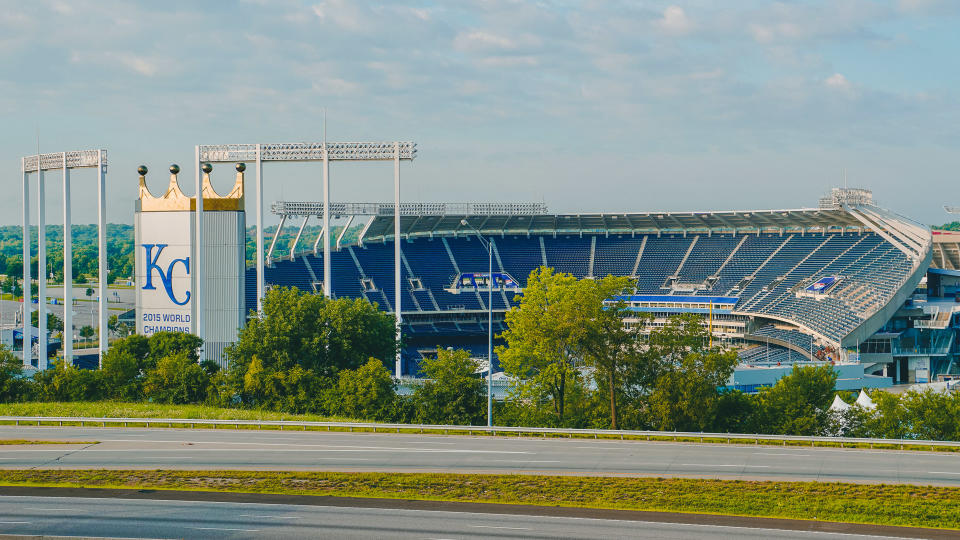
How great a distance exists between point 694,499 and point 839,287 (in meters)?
65.5

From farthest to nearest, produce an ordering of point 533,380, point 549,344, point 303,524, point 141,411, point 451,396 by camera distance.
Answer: point 141,411 → point 533,380 → point 451,396 → point 549,344 → point 303,524

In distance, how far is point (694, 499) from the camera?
29.5m

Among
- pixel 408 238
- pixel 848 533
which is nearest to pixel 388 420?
pixel 848 533

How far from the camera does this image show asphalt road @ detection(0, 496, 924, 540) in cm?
2623

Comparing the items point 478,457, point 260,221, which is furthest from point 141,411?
point 478,457

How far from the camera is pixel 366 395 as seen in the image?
47531mm

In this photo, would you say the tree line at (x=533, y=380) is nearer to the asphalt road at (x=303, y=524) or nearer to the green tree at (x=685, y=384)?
the green tree at (x=685, y=384)

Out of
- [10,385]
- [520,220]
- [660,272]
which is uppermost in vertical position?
[520,220]

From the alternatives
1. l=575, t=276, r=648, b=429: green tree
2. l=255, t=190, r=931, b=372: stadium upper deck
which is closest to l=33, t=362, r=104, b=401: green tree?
l=575, t=276, r=648, b=429: green tree

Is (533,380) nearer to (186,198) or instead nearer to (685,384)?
(685,384)

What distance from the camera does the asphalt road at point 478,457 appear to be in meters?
34.0

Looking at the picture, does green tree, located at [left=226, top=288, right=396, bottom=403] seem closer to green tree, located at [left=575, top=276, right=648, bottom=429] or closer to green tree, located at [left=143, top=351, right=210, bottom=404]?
green tree, located at [left=143, top=351, right=210, bottom=404]

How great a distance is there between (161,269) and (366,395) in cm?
2055

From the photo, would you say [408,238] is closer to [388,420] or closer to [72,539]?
[388,420]
